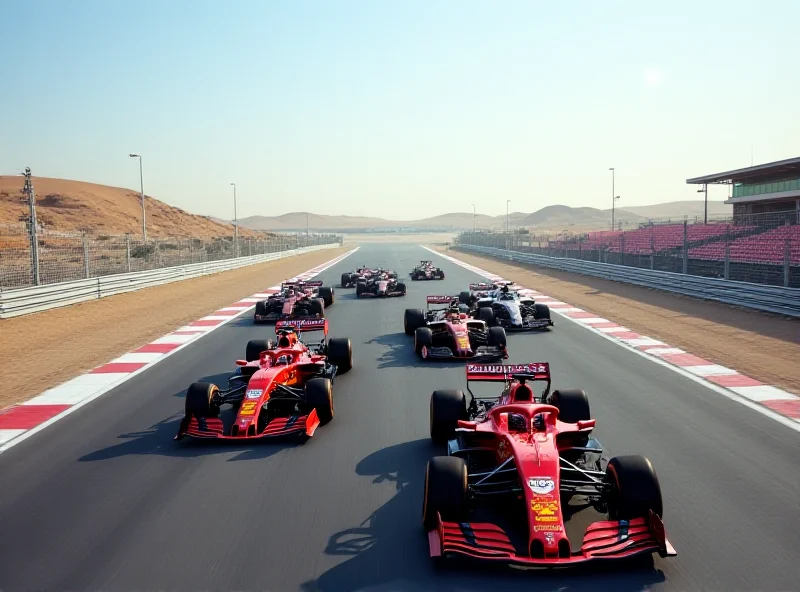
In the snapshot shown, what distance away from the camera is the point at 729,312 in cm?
1923

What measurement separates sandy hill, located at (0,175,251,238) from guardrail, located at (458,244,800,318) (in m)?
59.4

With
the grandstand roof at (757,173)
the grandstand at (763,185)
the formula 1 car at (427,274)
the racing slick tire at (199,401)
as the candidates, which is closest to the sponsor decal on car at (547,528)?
the racing slick tire at (199,401)

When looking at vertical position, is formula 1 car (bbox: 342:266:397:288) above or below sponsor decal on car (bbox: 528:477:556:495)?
above

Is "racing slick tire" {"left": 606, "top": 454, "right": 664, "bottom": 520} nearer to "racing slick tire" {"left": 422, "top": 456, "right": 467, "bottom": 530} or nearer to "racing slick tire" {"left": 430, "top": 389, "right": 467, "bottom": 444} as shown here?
"racing slick tire" {"left": 422, "top": 456, "right": 467, "bottom": 530}

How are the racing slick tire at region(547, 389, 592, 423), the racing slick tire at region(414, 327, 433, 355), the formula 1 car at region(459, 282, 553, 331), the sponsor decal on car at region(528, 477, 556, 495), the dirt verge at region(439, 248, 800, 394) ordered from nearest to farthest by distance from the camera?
the sponsor decal on car at region(528, 477, 556, 495), the racing slick tire at region(547, 389, 592, 423), the dirt verge at region(439, 248, 800, 394), the racing slick tire at region(414, 327, 433, 355), the formula 1 car at region(459, 282, 553, 331)

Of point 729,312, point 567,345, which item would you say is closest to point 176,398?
point 567,345

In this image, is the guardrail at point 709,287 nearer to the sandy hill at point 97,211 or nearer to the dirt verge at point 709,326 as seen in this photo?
the dirt verge at point 709,326

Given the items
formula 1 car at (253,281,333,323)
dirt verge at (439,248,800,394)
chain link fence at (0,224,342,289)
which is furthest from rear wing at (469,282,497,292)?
chain link fence at (0,224,342,289)

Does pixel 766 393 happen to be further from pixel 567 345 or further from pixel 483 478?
pixel 483 478

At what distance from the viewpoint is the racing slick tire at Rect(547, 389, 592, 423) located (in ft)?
25.1

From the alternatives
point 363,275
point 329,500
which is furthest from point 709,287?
point 329,500

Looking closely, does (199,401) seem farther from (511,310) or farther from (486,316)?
(511,310)

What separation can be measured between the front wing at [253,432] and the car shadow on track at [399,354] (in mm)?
4179

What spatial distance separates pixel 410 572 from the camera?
5016mm
